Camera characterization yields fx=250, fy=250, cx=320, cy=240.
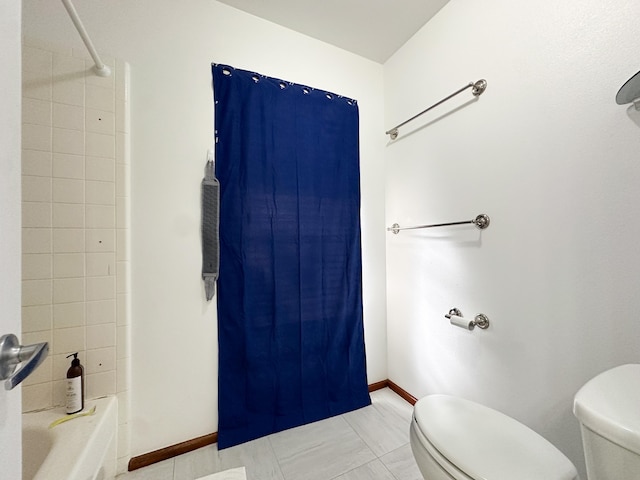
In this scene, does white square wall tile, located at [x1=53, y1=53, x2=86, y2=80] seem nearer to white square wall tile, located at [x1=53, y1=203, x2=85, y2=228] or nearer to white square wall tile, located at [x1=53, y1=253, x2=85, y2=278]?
white square wall tile, located at [x1=53, y1=203, x2=85, y2=228]

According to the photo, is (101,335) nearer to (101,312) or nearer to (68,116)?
(101,312)

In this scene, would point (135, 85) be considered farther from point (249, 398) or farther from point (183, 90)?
point (249, 398)

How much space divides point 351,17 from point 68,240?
1.88 meters

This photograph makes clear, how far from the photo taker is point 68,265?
42.9 inches

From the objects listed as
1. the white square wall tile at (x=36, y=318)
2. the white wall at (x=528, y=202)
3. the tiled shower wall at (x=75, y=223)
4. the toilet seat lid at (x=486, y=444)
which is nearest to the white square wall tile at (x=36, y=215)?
the tiled shower wall at (x=75, y=223)

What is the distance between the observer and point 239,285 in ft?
4.58

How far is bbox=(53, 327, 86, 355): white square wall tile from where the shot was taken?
1064 mm

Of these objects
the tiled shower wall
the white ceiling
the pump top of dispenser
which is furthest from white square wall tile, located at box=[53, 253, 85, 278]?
the white ceiling

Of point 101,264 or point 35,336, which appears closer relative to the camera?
point 35,336

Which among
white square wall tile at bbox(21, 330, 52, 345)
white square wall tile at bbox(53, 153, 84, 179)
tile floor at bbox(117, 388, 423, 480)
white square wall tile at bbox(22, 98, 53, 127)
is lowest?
tile floor at bbox(117, 388, 423, 480)

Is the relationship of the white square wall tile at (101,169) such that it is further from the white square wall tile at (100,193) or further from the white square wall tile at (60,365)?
the white square wall tile at (60,365)

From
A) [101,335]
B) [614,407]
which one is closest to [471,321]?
[614,407]

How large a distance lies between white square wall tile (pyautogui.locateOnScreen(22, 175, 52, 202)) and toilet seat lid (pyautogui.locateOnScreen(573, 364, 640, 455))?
1930 millimetres

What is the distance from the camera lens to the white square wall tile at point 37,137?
103cm
